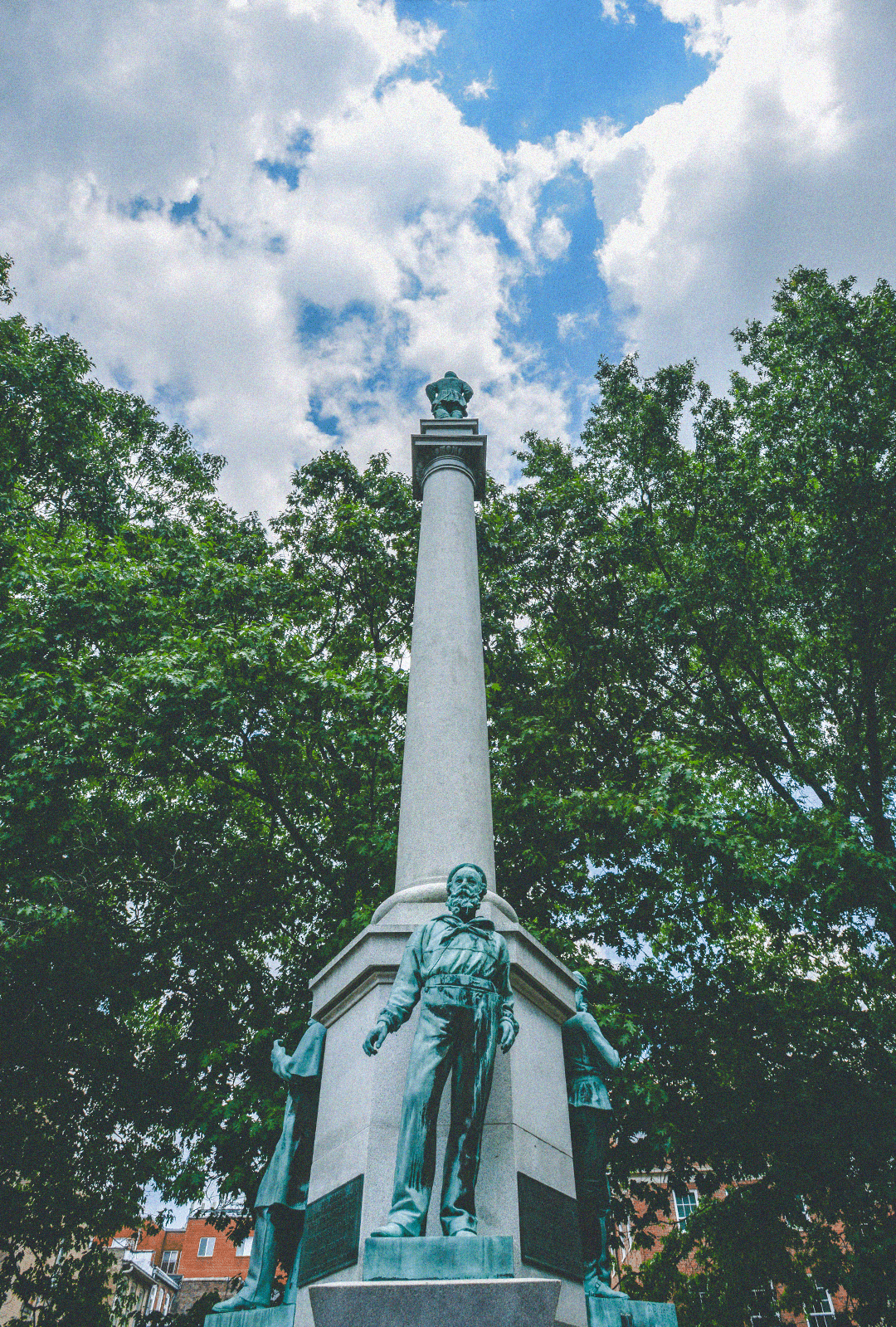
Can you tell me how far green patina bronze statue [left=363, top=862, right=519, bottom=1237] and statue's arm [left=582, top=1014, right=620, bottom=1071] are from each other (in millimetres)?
1232

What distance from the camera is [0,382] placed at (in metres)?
17.0

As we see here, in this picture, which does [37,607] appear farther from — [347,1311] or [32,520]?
[347,1311]

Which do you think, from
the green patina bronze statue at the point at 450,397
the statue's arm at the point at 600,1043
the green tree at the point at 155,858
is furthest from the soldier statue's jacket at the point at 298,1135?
the green patina bronze statue at the point at 450,397

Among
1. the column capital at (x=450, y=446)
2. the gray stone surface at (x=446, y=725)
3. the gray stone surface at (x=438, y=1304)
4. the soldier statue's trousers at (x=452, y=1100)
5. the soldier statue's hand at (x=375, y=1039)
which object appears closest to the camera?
the gray stone surface at (x=438, y=1304)

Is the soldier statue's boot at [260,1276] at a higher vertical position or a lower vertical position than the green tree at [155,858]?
lower

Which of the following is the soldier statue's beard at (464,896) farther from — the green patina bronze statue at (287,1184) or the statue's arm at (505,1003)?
the green patina bronze statue at (287,1184)

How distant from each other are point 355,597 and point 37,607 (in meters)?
6.03

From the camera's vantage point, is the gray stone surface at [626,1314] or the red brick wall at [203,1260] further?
the red brick wall at [203,1260]

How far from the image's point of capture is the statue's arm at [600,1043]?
5.54 meters

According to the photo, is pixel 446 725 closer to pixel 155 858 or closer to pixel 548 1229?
pixel 548 1229

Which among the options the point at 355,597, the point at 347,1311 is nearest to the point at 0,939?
the point at 347,1311

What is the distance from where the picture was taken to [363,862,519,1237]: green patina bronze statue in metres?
4.08

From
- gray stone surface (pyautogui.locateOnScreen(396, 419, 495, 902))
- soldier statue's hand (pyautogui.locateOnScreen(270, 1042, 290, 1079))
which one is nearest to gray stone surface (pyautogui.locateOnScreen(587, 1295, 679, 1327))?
soldier statue's hand (pyautogui.locateOnScreen(270, 1042, 290, 1079))

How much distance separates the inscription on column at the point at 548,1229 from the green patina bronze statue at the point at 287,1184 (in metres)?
1.59
